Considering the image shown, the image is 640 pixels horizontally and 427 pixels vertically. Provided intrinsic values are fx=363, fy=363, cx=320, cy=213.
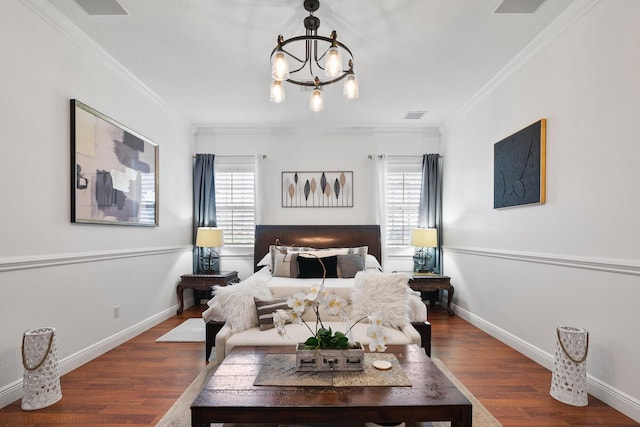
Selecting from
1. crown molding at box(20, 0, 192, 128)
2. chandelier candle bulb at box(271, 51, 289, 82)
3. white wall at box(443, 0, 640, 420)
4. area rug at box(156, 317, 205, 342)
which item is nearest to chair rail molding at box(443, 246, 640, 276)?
white wall at box(443, 0, 640, 420)

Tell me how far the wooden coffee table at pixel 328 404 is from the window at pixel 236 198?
13.5 ft

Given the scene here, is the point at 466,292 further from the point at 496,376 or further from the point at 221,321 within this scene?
the point at 221,321

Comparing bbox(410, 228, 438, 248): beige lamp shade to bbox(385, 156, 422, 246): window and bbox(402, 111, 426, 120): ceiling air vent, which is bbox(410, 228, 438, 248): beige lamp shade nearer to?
bbox(385, 156, 422, 246): window

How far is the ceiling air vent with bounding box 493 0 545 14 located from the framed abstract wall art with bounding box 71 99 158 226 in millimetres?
3435

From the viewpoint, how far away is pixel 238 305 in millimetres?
2898

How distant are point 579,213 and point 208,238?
4.31 metres

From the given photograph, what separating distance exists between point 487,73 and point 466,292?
8.83ft

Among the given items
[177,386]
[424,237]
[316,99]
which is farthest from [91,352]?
[424,237]

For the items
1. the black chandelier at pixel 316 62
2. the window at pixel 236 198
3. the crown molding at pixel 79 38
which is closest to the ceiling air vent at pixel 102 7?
the crown molding at pixel 79 38

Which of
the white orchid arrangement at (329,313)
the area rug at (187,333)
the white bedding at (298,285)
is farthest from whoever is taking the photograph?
the area rug at (187,333)

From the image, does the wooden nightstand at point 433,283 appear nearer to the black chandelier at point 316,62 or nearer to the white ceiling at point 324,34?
the white ceiling at point 324,34

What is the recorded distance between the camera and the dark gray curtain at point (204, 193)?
221 inches

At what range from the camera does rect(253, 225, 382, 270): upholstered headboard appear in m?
5.54

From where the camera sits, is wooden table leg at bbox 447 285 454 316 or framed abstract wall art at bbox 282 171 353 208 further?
framed abstract wall art at bbox 282 171 353 208
